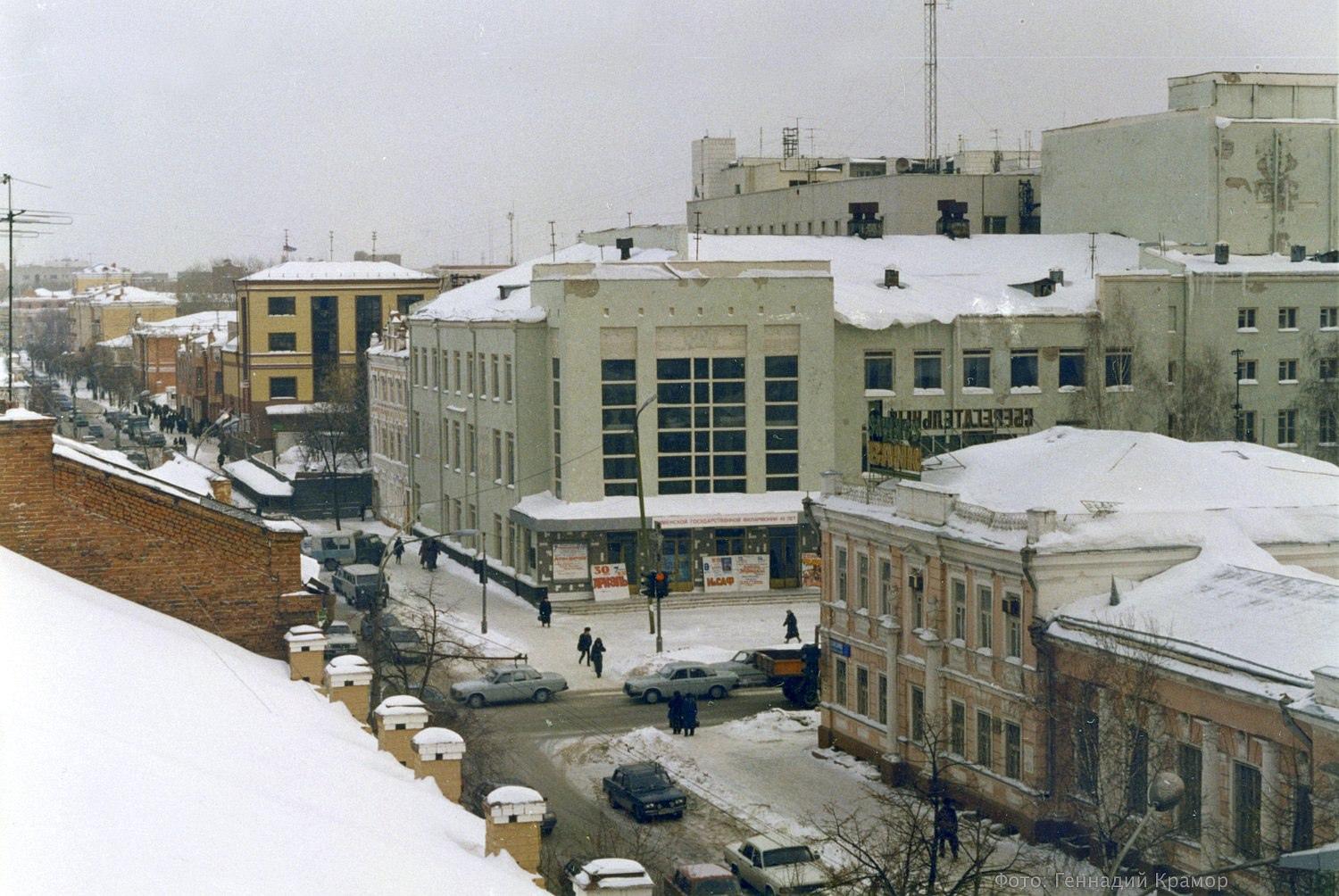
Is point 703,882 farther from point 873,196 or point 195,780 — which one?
point 873,196

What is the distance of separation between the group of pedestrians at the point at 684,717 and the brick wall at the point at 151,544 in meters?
20.9

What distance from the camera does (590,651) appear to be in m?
48.7

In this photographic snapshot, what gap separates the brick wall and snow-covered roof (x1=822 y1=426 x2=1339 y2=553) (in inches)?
626

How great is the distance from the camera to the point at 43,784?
9.51 metres

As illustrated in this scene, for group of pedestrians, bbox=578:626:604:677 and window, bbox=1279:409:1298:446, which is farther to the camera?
window, bbox=1279:409:1298:446

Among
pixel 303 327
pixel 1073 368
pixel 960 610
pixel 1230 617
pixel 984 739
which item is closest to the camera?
pixel 1230 617

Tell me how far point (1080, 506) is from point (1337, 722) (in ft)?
32.5

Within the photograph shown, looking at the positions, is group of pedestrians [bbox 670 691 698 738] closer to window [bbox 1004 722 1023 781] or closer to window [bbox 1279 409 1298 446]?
window [bbox 1004 722 1023 781]

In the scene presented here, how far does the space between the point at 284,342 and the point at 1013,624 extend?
78039 mm

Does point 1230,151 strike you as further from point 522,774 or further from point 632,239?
point 522,774

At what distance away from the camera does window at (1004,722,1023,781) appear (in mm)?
32375

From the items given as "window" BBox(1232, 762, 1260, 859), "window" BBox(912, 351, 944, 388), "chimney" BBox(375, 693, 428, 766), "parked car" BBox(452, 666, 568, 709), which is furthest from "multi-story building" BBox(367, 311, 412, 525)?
"chimney" BBox(375, 693, 428, 766)

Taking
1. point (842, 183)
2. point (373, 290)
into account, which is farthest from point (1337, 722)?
point (373, 290)

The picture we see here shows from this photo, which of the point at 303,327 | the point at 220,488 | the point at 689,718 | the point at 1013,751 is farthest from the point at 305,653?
the point at 303,327
